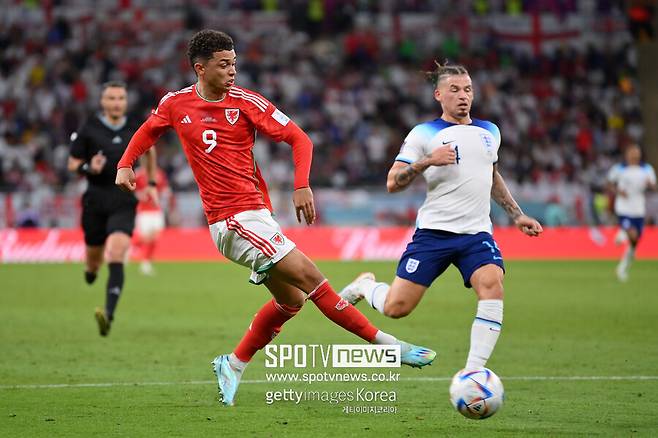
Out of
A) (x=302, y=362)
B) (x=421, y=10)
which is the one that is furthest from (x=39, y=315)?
(x=421, y=10)

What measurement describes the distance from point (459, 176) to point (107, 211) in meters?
5.24

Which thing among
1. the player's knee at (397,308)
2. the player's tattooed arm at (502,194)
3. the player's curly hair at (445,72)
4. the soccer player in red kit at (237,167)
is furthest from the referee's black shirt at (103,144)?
the player's tattooed arm at (502,194)

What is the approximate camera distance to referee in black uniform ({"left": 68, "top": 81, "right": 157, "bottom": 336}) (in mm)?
11539

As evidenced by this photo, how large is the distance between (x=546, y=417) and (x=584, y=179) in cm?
2445

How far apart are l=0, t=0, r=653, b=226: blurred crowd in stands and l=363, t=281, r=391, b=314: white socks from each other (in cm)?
1986

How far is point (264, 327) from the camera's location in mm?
7961

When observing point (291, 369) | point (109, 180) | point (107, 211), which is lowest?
point (291, 369)

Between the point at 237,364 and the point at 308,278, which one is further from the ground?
the point at 308,278

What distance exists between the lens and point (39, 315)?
1449 cm

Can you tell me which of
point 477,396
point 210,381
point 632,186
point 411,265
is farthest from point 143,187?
point 477,396

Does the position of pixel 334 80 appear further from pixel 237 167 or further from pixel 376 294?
pixel 237 167

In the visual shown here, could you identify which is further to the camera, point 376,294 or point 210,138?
point 376,294

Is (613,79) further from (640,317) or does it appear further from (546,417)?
(546,417)

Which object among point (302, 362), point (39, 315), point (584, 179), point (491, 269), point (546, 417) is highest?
point (491, 269)
